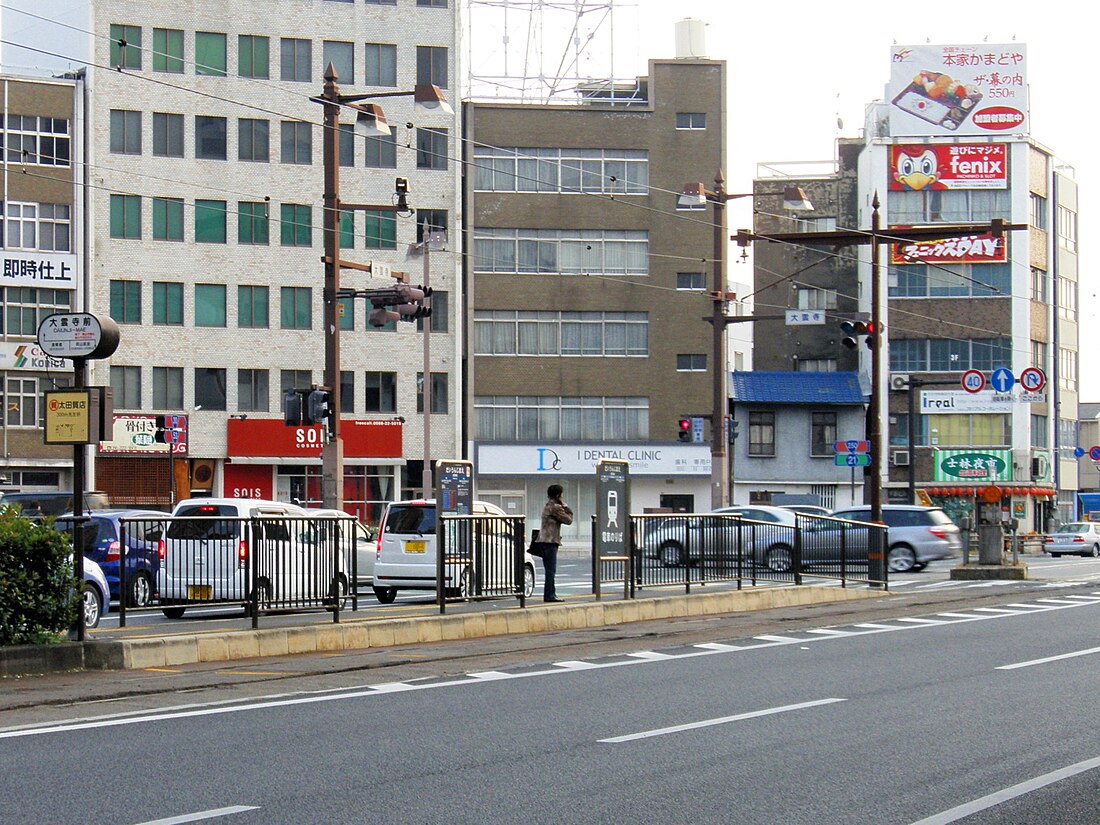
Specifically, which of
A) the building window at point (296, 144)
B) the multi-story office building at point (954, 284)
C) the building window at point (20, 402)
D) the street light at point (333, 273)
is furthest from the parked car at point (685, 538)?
the multi-story office building at point (954, 284)

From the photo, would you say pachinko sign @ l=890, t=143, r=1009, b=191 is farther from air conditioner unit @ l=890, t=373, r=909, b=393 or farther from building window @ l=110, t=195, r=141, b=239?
building window @ l=110, t=195, r=141, b=239

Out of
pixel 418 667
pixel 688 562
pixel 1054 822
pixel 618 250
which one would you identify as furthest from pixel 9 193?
pixel 1054 822

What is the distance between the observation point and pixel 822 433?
65.9 m

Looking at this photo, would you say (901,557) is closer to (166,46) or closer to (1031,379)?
(1031,379)

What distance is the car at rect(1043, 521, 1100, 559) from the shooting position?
57.1 metres

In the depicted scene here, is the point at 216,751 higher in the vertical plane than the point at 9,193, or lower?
lower

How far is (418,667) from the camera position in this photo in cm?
1529

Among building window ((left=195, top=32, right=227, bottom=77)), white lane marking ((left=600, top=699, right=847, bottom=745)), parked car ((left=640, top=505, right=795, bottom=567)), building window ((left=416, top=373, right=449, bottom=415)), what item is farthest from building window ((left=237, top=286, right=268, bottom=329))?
white lane marking ((left=600, top=699, right=847, bottom=745))

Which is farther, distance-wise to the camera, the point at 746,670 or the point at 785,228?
the point at 785,228

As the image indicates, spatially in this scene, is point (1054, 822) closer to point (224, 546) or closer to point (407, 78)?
point (224, 546)

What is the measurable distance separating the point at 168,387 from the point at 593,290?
16.7 metres

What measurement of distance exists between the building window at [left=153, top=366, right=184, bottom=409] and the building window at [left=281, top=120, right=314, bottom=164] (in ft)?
28.5

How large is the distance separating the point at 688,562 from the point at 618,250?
39648 mm

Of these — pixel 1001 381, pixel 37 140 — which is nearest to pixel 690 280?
pixel 1001 381
